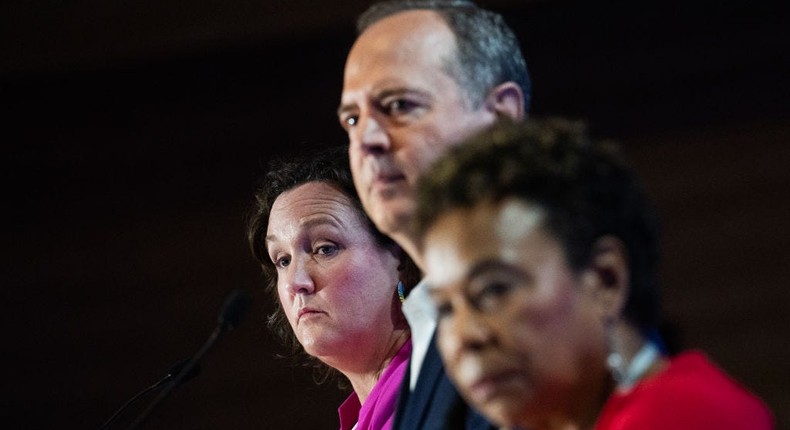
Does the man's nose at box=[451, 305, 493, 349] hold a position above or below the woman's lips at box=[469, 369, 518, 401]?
above

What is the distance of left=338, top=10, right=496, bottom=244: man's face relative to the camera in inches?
75.0

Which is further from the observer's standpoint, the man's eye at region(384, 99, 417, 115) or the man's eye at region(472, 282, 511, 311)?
the man's eye at region(384, 99, 417, 115)

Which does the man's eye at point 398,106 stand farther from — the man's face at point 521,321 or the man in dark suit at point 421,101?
the man's face at point 521,321

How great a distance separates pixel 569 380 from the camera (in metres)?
1.41

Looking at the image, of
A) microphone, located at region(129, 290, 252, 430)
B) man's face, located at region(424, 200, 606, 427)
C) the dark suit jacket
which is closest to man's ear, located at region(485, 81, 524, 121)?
the dark suit jacket

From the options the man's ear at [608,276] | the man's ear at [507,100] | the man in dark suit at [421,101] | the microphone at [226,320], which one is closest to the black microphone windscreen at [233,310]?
the microphone at [226,320]

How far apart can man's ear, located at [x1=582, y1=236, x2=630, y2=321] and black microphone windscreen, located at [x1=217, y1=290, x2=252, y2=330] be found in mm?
1095

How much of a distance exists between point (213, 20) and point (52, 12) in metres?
0.69

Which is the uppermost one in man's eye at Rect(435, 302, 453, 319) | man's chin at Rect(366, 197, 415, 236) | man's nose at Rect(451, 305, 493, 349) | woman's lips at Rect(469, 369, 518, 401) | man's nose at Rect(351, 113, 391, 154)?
man's nose at Rect(351, 113, 391, 154)

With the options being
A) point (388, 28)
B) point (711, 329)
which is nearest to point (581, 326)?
point (388, 28)

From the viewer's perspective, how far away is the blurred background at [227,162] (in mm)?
5359

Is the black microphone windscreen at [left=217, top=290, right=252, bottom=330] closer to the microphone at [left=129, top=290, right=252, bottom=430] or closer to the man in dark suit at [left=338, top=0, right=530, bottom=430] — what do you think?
the microphone at [left=129, top=290, right=252, bottom=430]

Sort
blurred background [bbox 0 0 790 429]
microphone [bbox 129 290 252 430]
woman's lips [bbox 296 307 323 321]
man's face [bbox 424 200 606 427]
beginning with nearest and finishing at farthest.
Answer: man's face [bbox 424 200 606 427] < microphone [bbox 129 290 252 430] < woman's lips [bbox 296 307 323 321] < blurred background [bbox 0 0 790 429]

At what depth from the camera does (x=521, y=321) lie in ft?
4.55
